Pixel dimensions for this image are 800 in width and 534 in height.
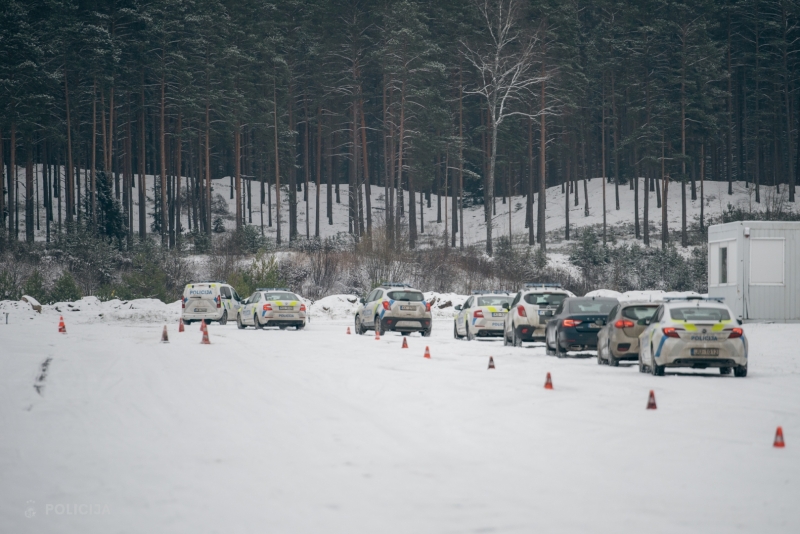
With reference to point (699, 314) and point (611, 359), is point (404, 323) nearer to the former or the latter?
point (611, 359)

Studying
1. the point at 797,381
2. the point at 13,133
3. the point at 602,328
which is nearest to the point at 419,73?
the point at 13,133

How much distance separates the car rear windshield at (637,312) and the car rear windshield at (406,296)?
11.8 m

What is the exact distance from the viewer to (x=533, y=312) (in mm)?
26609

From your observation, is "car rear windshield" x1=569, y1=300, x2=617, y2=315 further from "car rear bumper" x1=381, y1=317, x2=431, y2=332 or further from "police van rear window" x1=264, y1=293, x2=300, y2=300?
"police van rear window" x1=264, y1=293, x2=300, y2=300

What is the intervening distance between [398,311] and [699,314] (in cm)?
1448

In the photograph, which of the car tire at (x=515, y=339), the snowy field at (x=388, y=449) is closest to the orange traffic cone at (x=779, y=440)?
the snowy field at (x=388, y=449)

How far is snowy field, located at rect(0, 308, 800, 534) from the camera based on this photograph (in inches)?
285

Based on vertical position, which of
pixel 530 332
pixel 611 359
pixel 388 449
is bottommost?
pixel 611 359

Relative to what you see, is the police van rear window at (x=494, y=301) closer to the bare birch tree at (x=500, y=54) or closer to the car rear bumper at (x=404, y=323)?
the car rear bumper at (x=404, y=323)

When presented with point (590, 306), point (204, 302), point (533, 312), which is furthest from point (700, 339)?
point (204, 302)

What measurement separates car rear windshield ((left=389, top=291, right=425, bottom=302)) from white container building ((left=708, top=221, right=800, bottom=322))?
1041cm

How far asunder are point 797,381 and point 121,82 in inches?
2453

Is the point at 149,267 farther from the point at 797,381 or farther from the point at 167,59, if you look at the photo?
the point at 797,381

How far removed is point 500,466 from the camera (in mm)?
9172
